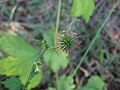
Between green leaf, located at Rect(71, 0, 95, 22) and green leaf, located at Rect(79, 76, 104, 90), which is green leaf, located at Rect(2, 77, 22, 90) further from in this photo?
green leaf, located at Rect(79, 76, 104, 90)

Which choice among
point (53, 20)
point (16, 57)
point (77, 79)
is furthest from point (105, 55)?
point (16, 57)

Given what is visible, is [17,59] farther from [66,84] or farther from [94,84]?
[94,84]

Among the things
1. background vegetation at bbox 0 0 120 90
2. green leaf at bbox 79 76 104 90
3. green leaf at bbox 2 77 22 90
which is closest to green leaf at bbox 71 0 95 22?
background vegetation at bbox 0 0 120 90

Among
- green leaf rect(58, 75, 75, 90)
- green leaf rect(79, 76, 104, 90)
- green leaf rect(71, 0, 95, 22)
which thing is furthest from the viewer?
green leaf rect(79, 76, 104, 90)

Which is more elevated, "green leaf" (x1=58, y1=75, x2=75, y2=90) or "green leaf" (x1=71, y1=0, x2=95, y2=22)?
"green leaf" (x1=71, y1=0, x2=95, y2=22)

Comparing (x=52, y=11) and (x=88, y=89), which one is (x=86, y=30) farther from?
(x=88, y=89)

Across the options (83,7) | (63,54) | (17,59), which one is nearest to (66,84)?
(63,54)
